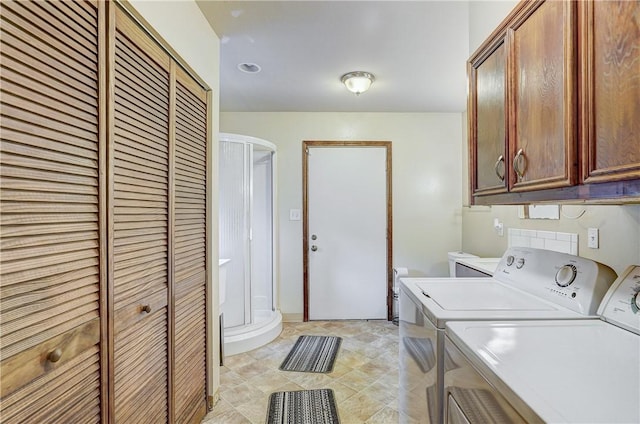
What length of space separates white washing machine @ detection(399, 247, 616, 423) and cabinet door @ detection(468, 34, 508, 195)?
0.42 metres

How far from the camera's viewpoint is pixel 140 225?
133 cm

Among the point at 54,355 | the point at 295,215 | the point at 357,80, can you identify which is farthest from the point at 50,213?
the point at 295,215

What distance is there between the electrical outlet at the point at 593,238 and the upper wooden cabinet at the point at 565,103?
1.78 ft

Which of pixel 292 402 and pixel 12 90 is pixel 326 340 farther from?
pixel 12 90

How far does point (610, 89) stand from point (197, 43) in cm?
184

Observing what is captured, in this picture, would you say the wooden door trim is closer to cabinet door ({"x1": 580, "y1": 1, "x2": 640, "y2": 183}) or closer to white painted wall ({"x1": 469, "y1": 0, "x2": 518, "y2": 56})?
white painted wall ({"x1": 469, "y1": 0, "x2": 518, "y2": 56})

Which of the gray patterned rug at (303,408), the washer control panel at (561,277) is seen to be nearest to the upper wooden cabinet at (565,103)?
the washer control panel at (561,277)

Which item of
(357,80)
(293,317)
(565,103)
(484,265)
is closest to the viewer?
(565,103)

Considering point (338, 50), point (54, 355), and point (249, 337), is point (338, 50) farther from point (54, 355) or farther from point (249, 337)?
point (249, 337)

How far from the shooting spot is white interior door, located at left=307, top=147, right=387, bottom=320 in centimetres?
372

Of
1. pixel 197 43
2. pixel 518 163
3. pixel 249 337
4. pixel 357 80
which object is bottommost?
pixel 249 337

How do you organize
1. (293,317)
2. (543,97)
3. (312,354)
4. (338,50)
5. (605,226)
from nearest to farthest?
(543,97)
(605,226)
(338,50)
(312,354)
(293,317)

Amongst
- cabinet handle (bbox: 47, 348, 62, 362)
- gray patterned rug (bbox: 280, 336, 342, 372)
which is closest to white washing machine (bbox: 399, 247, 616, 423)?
gray patterned rug (bbox: 280, 336, 342, 372)

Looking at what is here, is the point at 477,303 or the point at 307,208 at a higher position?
the point at 307,208
